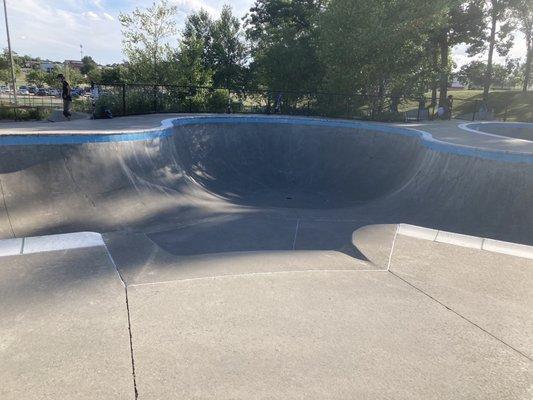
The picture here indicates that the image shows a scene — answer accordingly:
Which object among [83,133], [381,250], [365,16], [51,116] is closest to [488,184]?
[381,250]

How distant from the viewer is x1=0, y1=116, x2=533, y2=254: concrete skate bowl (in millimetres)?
8055

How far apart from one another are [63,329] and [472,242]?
184 inches

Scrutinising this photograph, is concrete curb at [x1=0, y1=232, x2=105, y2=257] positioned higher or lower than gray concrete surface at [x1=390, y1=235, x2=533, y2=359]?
higher

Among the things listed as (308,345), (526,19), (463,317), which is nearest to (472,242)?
(463,317)

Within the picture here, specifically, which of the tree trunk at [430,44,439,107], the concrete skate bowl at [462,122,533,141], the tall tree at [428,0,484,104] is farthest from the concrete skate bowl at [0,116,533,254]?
the tall tree at [428,0,484,104]

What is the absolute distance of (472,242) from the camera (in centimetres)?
487

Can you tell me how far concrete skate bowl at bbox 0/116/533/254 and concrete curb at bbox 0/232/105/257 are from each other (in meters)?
2.83

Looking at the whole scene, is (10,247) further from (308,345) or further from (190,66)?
(190,66)

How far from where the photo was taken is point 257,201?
12.2 m

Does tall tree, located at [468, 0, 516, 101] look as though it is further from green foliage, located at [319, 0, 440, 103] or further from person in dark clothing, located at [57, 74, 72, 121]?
person in dark clothing, located at [57, 74, 72, 121]

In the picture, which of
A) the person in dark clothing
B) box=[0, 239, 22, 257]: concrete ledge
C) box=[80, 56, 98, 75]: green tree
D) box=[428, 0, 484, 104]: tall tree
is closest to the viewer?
box=[0, 239, 22, 257]: concrete ledge

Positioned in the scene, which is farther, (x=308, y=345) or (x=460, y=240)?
(x=460, y=240)

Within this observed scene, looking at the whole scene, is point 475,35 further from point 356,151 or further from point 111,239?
point 111,239

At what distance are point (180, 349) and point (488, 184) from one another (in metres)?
9.25
